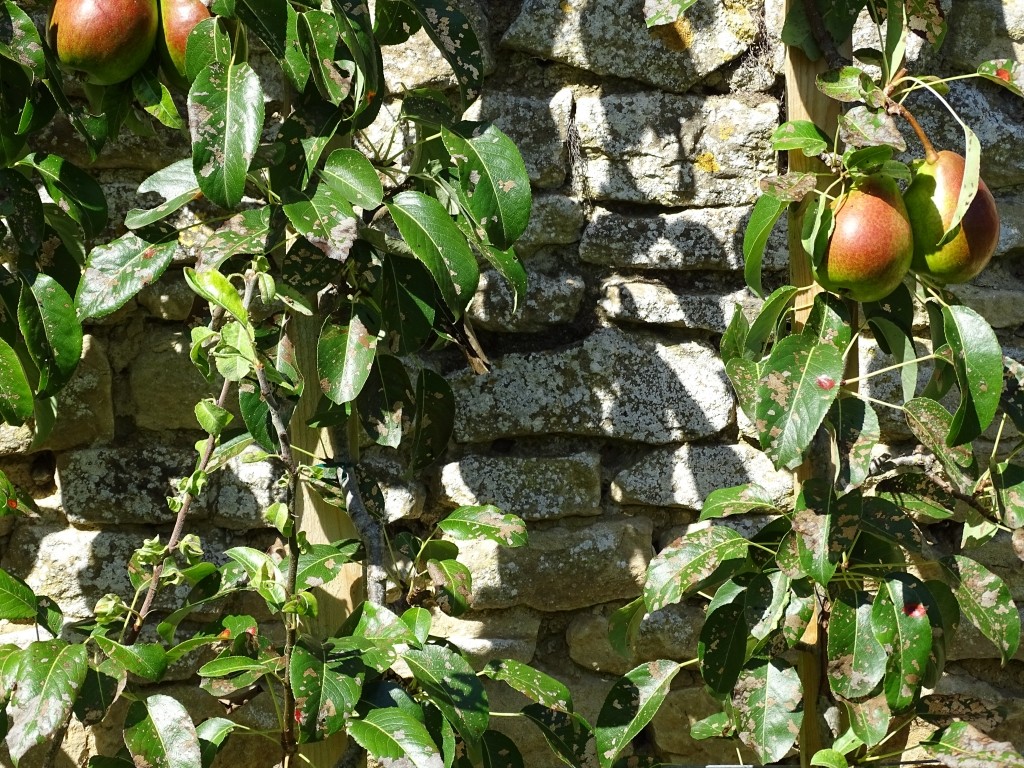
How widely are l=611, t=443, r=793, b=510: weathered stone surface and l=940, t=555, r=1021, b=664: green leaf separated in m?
0.43

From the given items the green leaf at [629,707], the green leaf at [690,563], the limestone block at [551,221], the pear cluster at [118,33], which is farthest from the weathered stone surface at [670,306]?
the pear cluster at [118,33]

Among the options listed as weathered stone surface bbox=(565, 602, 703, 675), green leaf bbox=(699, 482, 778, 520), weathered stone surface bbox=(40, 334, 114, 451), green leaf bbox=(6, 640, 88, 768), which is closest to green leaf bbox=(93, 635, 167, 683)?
green leaf bbox=(6, 640, 88, 768)

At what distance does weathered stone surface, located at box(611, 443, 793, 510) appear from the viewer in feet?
5.53

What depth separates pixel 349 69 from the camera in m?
1.10

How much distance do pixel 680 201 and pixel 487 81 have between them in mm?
381

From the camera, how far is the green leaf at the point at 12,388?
122 cm

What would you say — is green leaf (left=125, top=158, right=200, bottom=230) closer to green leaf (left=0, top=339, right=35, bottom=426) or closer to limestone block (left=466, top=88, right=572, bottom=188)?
green leaf (left=0, top=339, right=35, bottom=426)

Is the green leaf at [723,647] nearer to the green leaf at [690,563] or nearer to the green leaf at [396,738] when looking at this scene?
the green leaf at [690,563]

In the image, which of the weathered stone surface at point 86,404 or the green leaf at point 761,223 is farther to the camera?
the weathered stone surface at point 86,404

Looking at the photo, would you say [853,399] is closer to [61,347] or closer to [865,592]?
[865,592]

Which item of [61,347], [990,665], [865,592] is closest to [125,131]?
[61,347]

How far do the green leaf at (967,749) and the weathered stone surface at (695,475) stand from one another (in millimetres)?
485

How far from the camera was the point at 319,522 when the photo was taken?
1.48 m

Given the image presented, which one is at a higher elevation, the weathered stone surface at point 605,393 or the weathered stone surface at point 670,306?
the weathered stone surface at point 670,306
